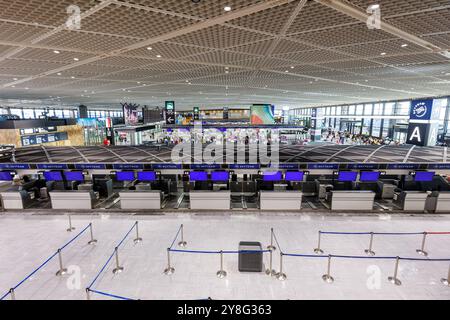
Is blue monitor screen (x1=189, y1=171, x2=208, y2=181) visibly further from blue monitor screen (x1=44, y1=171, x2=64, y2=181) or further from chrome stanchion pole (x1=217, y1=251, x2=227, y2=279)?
blue monitor screen (x1=44, y1=171, x2=64, y2=181)

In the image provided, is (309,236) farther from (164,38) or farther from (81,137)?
(81,137)

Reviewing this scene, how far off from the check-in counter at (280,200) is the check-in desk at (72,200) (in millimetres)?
8952

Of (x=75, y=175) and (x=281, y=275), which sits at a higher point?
(x=75, y=175)

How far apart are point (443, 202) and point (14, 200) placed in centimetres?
2182

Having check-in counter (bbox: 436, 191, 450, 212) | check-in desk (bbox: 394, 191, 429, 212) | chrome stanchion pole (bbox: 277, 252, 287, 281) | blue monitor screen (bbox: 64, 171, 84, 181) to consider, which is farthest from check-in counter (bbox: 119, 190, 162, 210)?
check-in counter (bbox: 436, 191, 450, 212)

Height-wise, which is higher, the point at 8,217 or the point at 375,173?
the point at 375,173

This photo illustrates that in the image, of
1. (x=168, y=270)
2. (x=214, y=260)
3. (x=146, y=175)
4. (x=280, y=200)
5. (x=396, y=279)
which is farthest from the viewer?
(x=146, y=175)

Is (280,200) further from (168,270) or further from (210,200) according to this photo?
(168,270)

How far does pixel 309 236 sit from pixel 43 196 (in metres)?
14.8

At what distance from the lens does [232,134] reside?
91.4 ft

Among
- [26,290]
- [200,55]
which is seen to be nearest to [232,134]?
[200,55]

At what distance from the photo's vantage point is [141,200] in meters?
11.5

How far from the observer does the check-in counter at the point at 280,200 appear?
1123 centimetres

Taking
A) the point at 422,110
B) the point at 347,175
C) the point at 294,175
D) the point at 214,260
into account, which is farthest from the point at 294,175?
the point at 422,110
